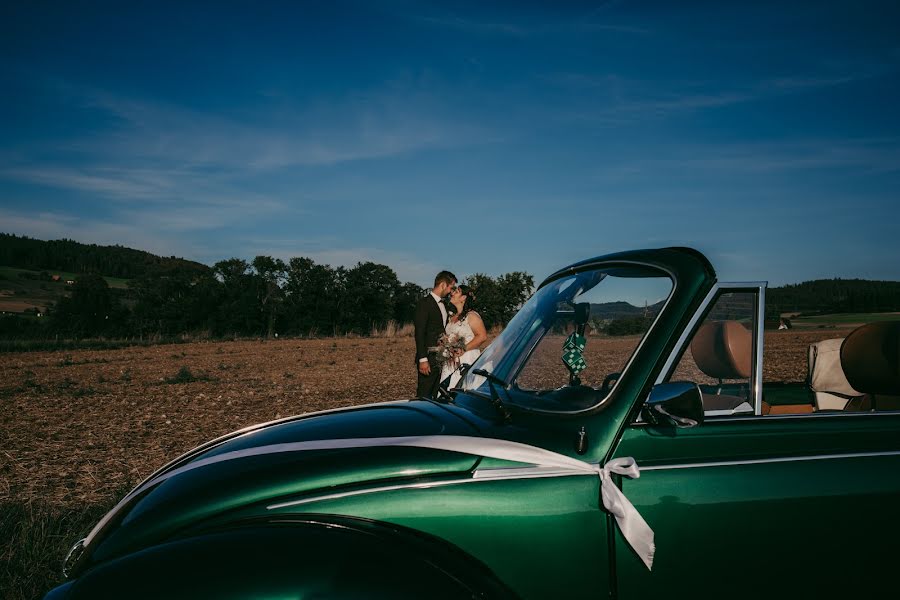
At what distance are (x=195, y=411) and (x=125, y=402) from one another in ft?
8.35

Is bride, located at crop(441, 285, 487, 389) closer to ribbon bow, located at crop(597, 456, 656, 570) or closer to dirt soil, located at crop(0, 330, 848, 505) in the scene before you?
dirt soil, located at crop(0, 330, 848, 505)

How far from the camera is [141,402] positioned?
39.9 feet

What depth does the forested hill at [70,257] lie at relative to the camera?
7962 cm

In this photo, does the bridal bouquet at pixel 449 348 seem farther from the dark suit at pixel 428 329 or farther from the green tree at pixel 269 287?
the green tree at pixel 269 287

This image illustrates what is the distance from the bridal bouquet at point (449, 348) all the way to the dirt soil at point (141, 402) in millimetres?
3592

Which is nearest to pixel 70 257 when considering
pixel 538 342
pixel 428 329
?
pixel 428 329

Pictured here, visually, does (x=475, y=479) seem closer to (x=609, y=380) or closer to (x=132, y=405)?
(x=609, y=380)

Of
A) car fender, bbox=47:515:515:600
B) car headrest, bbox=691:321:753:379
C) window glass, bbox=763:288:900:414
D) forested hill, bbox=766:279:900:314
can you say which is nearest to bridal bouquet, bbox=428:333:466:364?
window glass, bbox=763:288:900:414

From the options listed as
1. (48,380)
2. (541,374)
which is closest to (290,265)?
(48,380)

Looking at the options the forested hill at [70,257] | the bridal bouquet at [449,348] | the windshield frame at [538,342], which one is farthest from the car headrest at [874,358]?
the forested hill at [70,257]

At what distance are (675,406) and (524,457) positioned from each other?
55cm

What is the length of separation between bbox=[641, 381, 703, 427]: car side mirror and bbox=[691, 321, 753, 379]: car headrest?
345 millimetres

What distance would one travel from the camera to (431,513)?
1.76 m

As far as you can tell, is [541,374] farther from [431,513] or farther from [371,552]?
[371,552]
